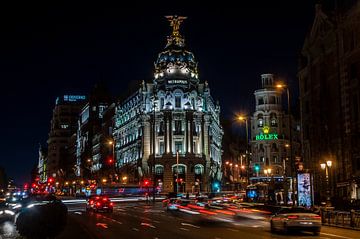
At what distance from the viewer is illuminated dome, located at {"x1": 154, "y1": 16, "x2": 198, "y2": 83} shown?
4530 inches

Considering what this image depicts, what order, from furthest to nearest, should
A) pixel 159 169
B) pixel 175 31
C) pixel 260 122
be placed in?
pixel 260 122
pixel 175 31
pixel 159 169

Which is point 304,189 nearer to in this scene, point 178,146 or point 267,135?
point 178,146

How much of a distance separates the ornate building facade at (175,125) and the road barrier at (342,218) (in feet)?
244

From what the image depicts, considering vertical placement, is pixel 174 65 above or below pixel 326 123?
above

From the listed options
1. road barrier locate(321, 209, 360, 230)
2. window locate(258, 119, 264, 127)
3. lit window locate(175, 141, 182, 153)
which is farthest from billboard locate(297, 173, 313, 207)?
window locate(258, 119, 264, 127)

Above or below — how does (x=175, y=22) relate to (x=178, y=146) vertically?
above

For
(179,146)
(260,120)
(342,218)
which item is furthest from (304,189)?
(260,120)

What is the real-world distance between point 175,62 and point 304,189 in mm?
76157

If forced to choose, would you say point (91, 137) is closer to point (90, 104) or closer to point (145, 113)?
point (90, 104)

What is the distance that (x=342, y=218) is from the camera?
1299 inches

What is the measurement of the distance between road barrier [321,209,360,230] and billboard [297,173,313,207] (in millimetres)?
5893

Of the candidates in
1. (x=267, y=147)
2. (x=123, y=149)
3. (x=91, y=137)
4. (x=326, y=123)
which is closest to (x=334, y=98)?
(x=326, y=123)

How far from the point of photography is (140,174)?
11531cm

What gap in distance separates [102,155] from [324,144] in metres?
94.6
